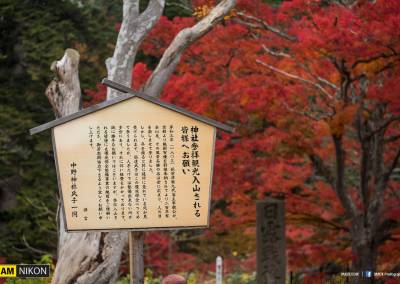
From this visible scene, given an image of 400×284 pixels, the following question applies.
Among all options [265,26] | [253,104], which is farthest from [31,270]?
[265,26]

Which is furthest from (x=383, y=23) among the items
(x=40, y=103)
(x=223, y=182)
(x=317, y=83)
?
(x=40, y=103)

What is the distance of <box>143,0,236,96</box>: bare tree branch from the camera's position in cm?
1201

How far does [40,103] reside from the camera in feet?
61.5

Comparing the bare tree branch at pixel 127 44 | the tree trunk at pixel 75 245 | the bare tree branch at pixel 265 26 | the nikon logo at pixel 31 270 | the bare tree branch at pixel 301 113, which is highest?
the bare tree branch at pixel 265 26

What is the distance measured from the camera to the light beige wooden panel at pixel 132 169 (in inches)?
306

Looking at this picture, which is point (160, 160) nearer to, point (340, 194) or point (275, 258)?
point (275, 258)

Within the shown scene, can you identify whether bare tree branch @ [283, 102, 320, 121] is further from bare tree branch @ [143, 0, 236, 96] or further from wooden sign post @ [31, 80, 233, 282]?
wooden sign post @ [31, 80, 233, 282]

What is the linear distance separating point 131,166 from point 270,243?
508 cm

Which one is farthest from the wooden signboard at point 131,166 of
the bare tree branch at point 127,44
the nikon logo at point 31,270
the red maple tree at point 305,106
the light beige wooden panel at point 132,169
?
the red maple tree at point 305,106

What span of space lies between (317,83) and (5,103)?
281 inches

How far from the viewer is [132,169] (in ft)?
25.6

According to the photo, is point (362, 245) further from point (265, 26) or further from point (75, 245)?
point (75, 245)

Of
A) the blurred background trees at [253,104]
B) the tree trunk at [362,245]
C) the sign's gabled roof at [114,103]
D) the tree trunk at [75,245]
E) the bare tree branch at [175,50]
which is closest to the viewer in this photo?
the sign's gabled roof at [114,103]

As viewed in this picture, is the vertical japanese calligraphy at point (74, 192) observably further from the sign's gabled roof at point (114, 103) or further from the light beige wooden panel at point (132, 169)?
the sign's gabled roof at point (114, 103)
